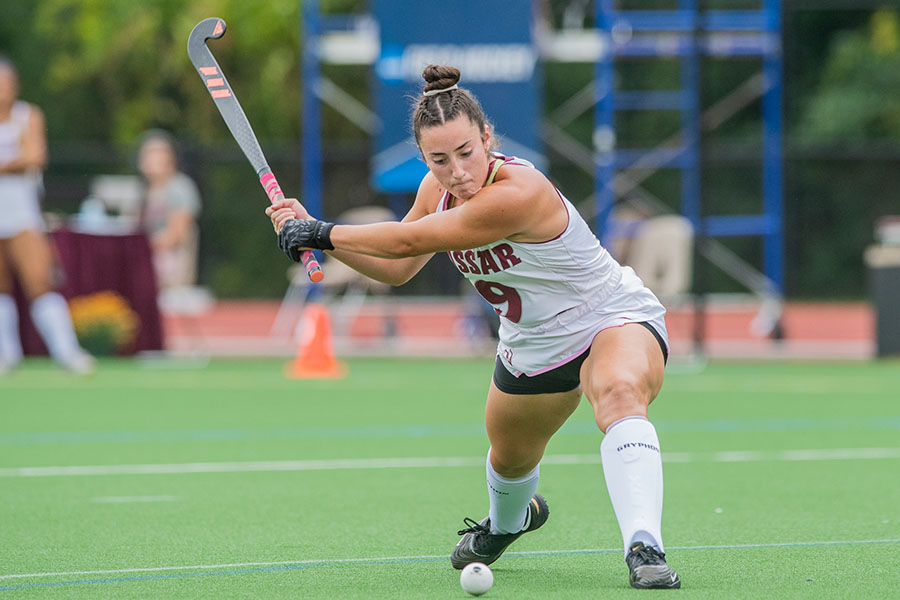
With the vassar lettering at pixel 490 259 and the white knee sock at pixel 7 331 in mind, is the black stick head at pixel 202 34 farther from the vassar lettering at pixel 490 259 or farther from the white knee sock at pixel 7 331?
the white knee sock at pixel 7 331

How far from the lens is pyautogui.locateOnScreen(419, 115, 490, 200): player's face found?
183 inches

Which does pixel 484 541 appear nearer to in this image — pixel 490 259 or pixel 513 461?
pixel 513 461

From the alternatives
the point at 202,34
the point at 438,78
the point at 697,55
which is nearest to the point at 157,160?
the point at 697,55

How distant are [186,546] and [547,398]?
1.59 metres

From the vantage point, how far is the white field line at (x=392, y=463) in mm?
7809

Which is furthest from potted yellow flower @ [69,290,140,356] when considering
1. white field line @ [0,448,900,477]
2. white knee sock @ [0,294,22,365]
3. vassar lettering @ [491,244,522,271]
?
vassar lettering @ [491,244,522,271]

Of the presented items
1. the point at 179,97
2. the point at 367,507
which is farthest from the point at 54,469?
the point at 179,97

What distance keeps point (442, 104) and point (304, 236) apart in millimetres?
618

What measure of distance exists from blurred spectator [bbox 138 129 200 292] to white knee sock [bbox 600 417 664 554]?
415 inches

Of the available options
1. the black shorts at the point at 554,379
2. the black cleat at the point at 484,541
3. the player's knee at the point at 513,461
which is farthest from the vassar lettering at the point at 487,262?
the black cleat at the point at 484,541

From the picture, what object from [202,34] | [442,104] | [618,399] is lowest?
[618,399]

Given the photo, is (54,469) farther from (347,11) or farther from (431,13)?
(347,11)

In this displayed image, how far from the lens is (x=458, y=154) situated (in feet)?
15.4

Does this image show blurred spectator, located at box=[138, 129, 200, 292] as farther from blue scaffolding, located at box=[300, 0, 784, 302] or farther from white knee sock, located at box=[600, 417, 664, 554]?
white knee sock, located at box=[600, 417, 664, 554]
